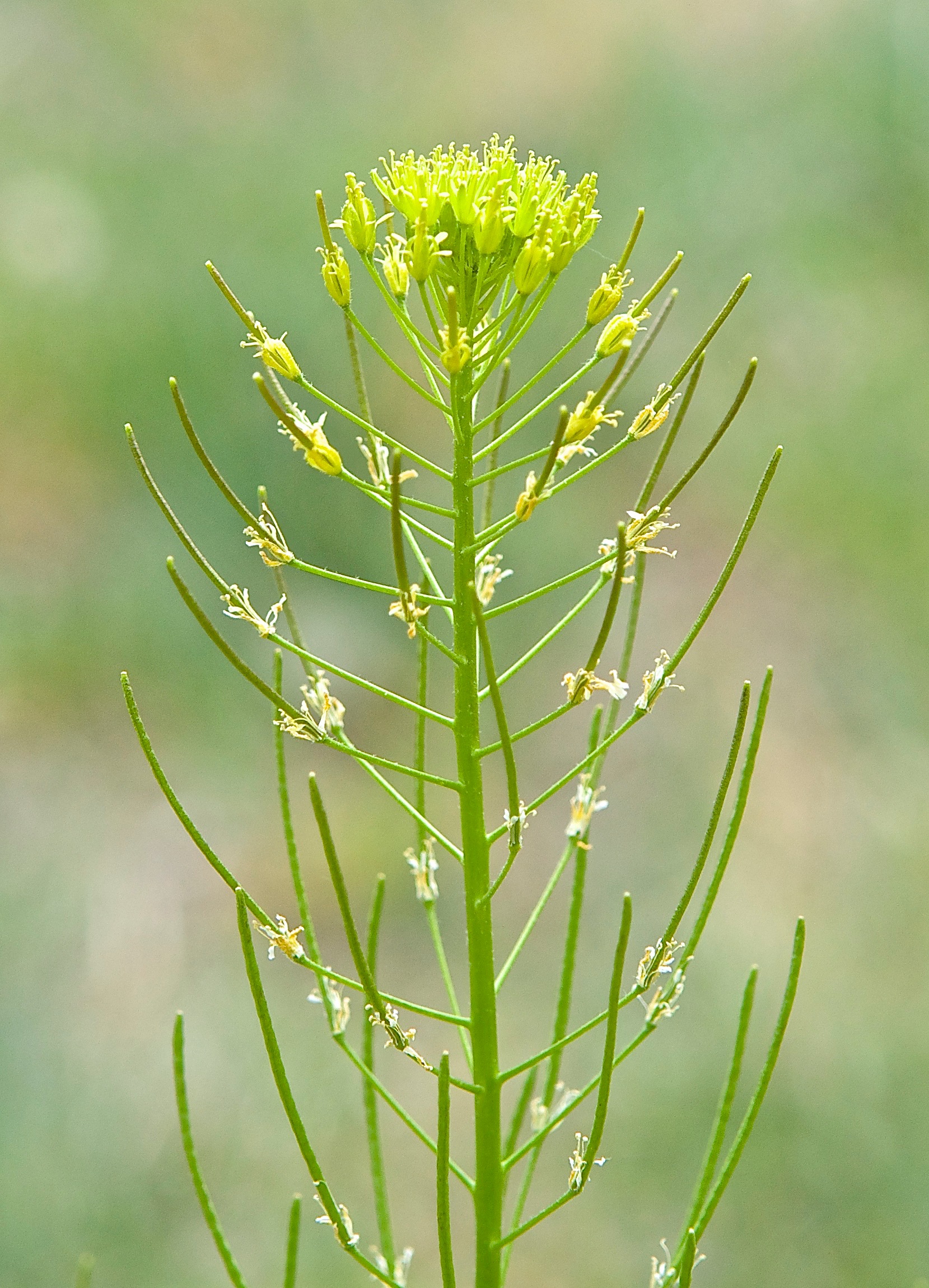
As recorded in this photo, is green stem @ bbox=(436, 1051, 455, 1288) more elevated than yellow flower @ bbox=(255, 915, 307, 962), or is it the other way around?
yellow flower @ bbox=(255, 915, 307, 962)

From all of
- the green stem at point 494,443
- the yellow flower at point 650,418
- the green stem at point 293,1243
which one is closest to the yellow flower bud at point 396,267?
the green stem at point 494,443

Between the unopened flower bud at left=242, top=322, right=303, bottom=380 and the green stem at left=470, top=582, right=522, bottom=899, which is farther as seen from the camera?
the unopened flower bud at left=242, top=322, right=303, bottom=380

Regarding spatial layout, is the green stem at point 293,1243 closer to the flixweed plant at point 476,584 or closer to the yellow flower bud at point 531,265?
the flixweed plant at point 476,584

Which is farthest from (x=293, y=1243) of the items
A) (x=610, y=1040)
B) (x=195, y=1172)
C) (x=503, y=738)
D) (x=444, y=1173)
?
(x=503, y=738)

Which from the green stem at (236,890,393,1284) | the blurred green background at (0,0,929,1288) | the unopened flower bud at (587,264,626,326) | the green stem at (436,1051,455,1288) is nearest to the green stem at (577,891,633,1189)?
the green stem at (436,1051,455,1288)

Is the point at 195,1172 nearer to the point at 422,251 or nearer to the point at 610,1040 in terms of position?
the point at 610,1040

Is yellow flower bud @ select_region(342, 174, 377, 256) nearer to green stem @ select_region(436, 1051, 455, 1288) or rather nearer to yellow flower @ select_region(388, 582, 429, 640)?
yellow flower @ select_region(388, 582, 429, 640)

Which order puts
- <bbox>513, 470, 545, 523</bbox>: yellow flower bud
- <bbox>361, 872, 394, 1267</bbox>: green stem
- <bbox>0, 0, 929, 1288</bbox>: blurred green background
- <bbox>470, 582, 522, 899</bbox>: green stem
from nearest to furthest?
<bbox>470, 582, 522, 899</bbox>: green stem
<bbox>513, 470, 545, 523</bbox>: yellow flower bud
<bbox>361, 872, 394, 1267</bbox>: green stem
<bbox>0, 0, 929, 1288</bbox>: blurred green background

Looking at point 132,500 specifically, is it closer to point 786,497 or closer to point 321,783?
point 321,783
